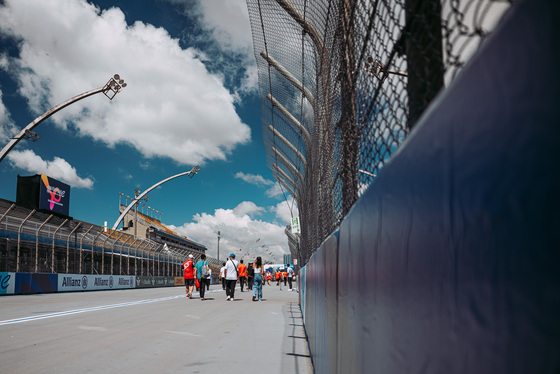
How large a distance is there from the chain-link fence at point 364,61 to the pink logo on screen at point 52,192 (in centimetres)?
3646

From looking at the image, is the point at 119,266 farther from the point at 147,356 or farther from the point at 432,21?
the point at 432,21

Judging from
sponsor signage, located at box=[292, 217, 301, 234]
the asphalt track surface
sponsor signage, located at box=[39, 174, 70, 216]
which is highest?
sponsor signage, located at box=[39, 174, 70, 216]

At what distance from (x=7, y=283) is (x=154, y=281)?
55.9 ft

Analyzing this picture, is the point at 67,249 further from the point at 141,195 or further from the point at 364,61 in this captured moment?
the point at 364,61

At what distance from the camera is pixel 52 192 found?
125 ft

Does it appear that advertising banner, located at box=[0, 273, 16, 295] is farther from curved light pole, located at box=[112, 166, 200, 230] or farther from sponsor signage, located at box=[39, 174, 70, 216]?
sponsor signage, located at box=[39, 174, 70, 216]

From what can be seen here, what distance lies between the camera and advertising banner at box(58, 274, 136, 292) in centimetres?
2262

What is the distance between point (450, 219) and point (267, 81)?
6.93 m

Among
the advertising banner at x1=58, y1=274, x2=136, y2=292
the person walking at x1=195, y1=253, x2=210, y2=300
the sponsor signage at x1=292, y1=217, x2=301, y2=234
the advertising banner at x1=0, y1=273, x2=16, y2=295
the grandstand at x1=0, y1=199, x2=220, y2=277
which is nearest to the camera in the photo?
the person walking at x1=195, y1=253, x2=210, y2=300

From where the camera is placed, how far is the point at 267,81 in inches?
291

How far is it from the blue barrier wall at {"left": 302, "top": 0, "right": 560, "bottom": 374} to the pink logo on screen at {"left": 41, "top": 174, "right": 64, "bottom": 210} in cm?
4081

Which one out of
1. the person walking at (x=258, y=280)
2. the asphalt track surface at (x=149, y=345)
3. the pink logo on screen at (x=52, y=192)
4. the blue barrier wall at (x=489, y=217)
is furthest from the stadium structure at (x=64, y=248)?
the blue barrier wall at (x=489, y=217)

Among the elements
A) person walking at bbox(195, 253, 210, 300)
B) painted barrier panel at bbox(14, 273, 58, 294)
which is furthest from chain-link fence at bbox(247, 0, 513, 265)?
painted barrier panel at bbox(14, 273, 58, 294)

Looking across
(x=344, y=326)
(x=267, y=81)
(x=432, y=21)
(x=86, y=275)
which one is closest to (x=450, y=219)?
(x=432, y=21)
